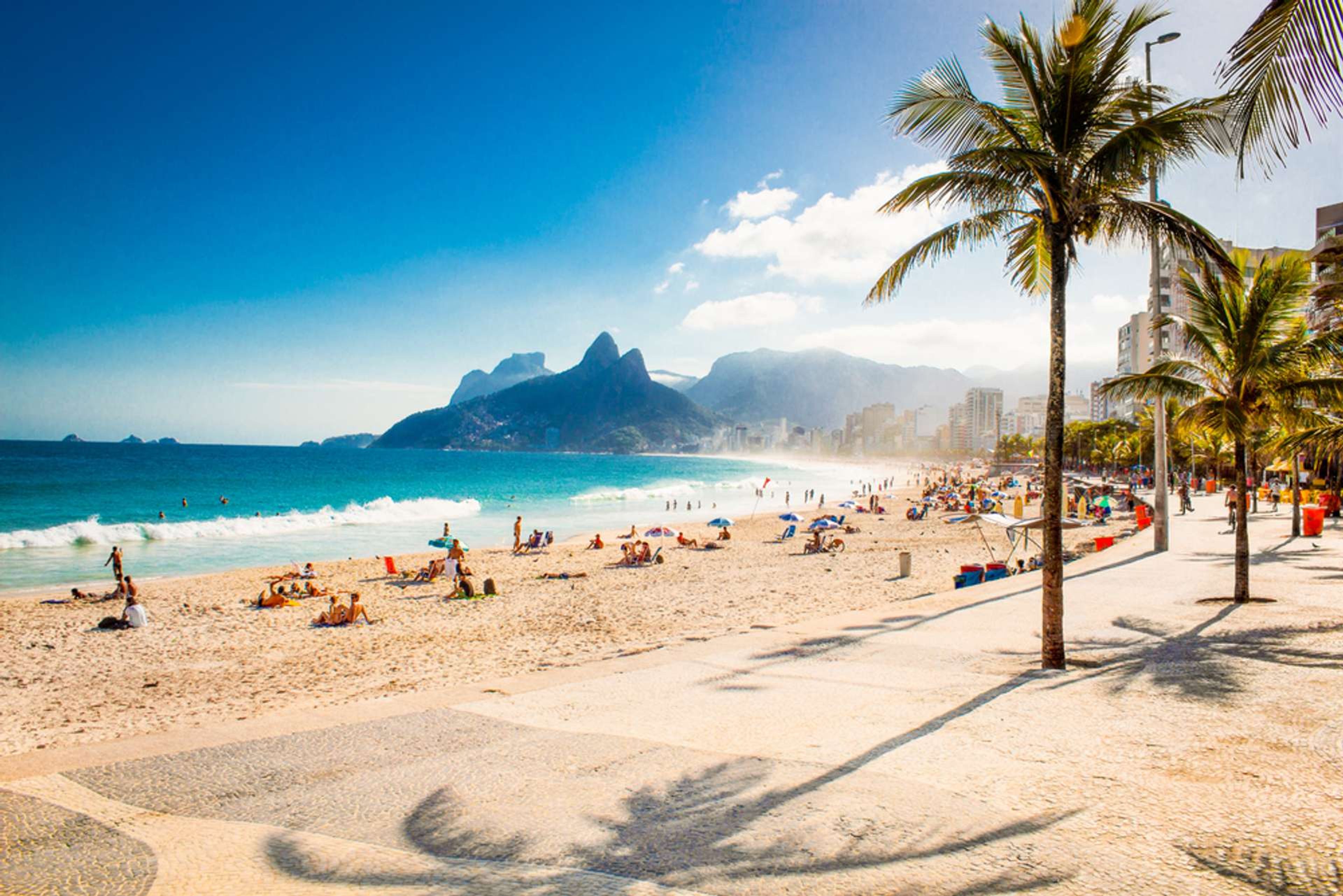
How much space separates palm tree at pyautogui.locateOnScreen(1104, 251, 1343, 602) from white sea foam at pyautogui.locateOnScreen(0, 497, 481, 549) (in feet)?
117

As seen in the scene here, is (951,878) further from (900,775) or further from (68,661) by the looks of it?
(68,661)

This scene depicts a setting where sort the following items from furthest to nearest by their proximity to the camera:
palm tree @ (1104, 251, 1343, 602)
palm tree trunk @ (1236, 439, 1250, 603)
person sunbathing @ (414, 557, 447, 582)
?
person sunbathing @ (414, 557, 447, 582) < palm tree trunk @ (1236, 439, 1250, 603) < palm tree @ (1104, 251, 1343, 602)

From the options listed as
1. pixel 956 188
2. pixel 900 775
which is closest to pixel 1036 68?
pixel 956 188

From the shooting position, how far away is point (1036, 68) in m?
6.41

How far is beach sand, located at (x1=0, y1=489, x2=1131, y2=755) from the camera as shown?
8.76 m

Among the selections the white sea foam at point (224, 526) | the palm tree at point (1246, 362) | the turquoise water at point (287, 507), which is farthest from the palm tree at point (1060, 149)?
the white sea foam at point (224, 526)

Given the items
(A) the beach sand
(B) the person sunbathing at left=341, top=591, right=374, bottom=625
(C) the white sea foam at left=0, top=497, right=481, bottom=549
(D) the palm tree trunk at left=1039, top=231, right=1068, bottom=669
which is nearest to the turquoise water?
(C) the white sea foam at left=0, top=497, right=481, bottom=549

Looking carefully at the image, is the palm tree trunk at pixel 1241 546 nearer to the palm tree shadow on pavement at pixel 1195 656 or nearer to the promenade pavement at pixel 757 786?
the palm tree shadow on pavement at pixel 1195 656

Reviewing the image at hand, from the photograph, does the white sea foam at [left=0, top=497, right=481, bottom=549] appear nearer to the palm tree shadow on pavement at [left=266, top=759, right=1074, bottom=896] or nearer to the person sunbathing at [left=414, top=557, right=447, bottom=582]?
the person sunbathing at [left=414, top=557, right=447, bottom=582]

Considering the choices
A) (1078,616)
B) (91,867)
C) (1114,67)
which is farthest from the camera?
(1078,616)

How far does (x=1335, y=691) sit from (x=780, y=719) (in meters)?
4.44

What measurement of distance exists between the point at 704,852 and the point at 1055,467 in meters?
4.94

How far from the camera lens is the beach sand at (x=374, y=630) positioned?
8.76m

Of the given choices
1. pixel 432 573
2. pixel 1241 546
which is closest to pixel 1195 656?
pixel 1241 546
